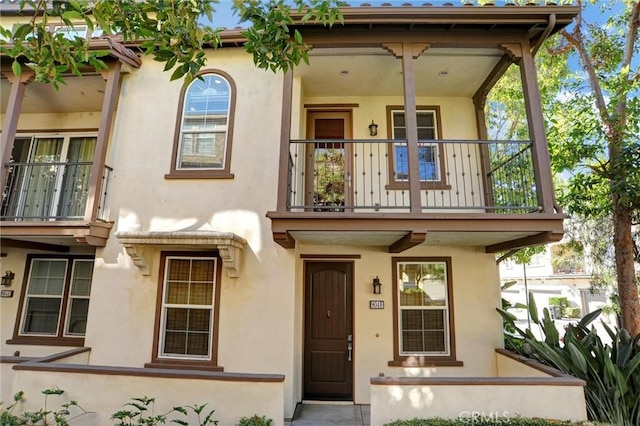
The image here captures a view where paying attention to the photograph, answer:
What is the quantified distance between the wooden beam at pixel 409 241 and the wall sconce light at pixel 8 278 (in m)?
8.10

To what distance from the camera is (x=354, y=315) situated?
6.79 meters

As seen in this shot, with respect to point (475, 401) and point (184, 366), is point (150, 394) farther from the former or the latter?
point (475, 401)

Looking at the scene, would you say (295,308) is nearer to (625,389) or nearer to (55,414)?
(55,414)

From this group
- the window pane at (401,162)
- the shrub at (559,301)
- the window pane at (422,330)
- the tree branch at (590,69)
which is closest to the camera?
the window pane at (422,330)

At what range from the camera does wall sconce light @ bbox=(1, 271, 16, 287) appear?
754cm

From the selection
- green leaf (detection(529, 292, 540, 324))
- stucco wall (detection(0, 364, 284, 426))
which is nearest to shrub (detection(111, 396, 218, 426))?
stucco wall (detection(0, 364, 284, 426))

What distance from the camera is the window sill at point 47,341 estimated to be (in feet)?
23.4

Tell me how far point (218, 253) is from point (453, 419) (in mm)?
4545

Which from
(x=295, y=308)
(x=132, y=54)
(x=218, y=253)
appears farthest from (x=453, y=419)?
(x=132, y=54)

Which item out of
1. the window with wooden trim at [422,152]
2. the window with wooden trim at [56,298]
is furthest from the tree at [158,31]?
the window with wooden trim at [56,298]

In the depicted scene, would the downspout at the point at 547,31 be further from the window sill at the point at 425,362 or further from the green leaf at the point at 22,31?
the green leaf at the point at 22,31

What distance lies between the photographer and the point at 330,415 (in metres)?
5.94

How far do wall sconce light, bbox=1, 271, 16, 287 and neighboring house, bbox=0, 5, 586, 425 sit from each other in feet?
0.46

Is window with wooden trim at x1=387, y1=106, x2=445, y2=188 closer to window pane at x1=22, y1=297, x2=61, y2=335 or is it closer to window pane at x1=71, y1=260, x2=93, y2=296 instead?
window pane at x1=71, y1=260, x2=93, y2=296
